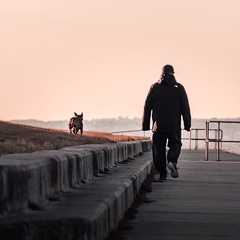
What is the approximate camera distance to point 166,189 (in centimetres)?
1531

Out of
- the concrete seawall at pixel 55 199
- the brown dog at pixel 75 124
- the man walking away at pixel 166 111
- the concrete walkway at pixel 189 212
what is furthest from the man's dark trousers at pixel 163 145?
the brown dog at pixel 75 124

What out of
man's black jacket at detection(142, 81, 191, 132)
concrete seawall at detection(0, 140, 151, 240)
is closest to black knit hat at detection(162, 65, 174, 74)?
man's black jacket at detection(142, 81, 191, 132)

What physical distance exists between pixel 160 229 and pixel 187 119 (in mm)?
7525

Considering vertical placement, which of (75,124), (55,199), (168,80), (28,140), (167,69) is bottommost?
(55,199)

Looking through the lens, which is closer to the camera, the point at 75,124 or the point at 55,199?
the point at 55,199

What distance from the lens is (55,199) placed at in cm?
807

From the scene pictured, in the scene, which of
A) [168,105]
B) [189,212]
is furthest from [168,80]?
[189,212]

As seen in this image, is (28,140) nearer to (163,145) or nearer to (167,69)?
(167,69)

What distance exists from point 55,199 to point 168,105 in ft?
28.0

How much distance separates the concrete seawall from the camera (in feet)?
20.6

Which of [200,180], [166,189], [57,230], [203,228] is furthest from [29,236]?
[200,180]

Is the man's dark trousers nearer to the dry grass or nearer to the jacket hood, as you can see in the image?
the jacket hood

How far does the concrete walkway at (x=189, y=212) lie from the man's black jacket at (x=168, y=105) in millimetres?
1145

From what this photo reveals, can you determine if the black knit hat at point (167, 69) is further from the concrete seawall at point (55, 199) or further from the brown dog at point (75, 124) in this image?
the brown dog at point (75, 124)
